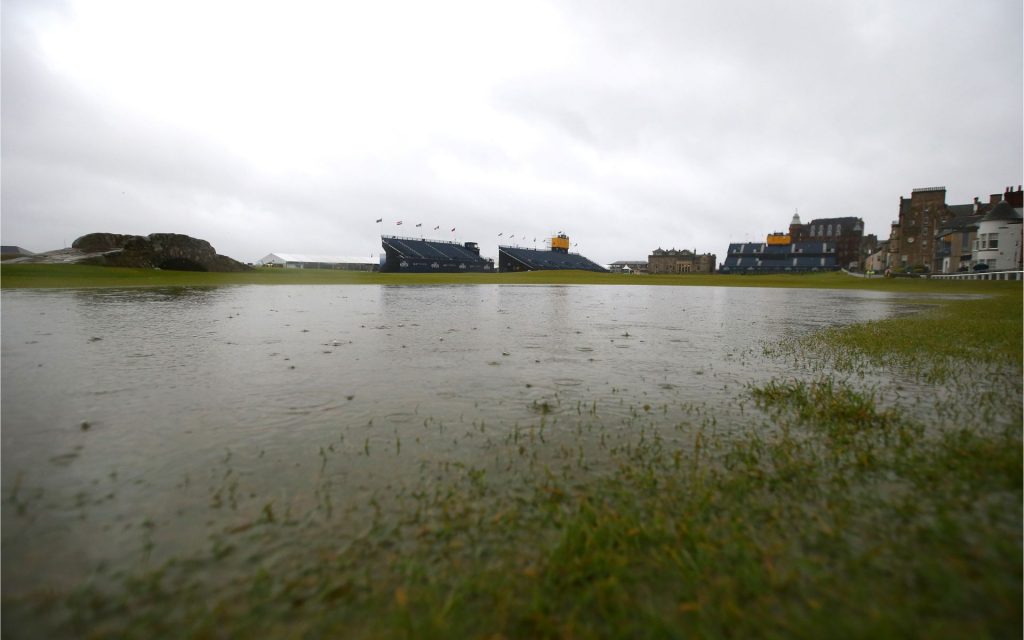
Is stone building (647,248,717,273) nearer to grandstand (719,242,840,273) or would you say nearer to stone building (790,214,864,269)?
grandstand (719,242,840,273)

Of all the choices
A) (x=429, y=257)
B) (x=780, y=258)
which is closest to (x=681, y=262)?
(x=780, y=258)

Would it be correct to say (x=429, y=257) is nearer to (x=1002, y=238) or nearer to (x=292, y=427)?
(x=1002, y=238)

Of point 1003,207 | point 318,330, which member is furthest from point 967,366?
point 1003,207

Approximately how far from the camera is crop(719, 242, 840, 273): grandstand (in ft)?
518

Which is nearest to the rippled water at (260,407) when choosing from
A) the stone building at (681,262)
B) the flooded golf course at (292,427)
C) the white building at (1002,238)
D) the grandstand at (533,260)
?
the flooded golf course at (292,427)

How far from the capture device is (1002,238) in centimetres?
7538

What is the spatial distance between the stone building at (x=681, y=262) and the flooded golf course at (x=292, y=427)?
184m

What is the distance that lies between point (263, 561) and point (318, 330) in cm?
1360

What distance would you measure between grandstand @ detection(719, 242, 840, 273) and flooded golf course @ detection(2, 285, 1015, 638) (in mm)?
166346

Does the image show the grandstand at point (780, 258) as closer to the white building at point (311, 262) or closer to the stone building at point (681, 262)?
the stone building at point (681, 262)

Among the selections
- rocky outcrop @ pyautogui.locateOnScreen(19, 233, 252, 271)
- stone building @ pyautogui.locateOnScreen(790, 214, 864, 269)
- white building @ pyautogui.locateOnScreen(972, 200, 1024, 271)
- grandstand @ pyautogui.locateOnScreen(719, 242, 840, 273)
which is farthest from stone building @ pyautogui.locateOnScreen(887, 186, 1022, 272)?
rocky outcrop @ pyautogui.locateOnScreen(19, 233, 252, 271)

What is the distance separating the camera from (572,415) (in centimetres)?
727

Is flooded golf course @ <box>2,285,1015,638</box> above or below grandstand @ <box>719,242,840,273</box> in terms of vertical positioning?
below

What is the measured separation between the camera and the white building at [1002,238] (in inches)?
2918
